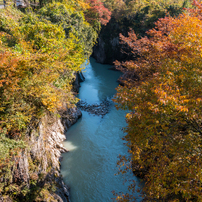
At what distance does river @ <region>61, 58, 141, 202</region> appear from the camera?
9.24m

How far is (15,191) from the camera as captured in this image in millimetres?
5641

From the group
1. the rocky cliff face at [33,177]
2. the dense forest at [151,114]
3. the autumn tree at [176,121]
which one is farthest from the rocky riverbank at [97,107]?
the autumn tree at [176,121]

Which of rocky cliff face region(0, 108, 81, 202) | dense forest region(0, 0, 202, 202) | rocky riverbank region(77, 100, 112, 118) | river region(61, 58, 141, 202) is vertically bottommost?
rocky riverbank region(77, 100, 112, 118)

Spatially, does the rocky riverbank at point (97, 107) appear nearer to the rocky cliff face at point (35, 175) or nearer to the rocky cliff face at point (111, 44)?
the rocky cliff face at point (35, 175)

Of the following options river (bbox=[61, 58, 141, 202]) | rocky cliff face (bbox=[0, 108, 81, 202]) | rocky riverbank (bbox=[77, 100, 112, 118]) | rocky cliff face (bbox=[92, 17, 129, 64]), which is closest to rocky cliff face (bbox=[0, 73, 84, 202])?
rocky cliff face (bbox=[0, 108, 81, 202])

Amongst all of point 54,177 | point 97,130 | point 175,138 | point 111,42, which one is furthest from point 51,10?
point 111,42

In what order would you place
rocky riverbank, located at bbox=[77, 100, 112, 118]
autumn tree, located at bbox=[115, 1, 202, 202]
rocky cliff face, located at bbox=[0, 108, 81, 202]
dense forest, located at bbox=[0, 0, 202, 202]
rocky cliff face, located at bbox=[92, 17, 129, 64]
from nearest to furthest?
autumn tree, located at bbox=[115, 1, 202, 202] → dense forest, located at bbox=[0, 0, 202, 202] → rocky cliff face, located at bbox=[0, 108, 81, 202] → rocky riverbank, located at bbox=[77, 100, 112, 118] → rocky cliff face, located at bbox=[92, 17, 129, 64]

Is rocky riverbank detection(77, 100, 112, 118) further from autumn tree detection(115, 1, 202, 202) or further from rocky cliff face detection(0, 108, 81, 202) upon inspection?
autumn tree detection(115, 1, 202, 202)

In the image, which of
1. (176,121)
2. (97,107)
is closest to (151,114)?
(176,121)

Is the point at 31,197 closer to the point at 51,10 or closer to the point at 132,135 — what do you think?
the point at 132,135

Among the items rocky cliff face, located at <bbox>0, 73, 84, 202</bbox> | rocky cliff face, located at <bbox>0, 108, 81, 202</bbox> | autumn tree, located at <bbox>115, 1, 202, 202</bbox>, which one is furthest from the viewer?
rocky cliff face, located at <bbox>0, 108, 81, 202</bbox>

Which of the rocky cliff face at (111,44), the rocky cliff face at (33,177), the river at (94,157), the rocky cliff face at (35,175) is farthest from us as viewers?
the rocky cliff face at (111,44)

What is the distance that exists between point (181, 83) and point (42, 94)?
17.0ft

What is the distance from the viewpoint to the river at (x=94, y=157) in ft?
30.3
